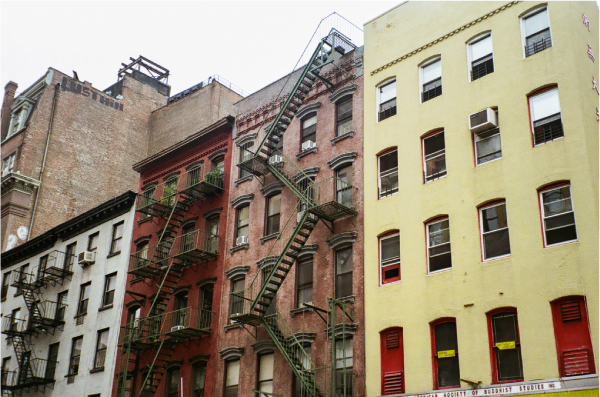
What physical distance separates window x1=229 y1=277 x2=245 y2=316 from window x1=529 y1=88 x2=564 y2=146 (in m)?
12.8

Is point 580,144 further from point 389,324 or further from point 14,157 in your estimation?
point 14,157

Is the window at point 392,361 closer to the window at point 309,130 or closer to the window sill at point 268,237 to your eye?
the window sill at point 268,237

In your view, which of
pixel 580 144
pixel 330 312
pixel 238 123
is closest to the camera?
pixel 580 144

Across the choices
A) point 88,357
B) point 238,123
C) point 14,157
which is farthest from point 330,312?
point 14,157

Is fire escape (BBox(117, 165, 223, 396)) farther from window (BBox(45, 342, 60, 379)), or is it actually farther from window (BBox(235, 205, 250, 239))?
window (BBox(45, 342, 60, 379))

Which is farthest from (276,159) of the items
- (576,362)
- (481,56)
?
(576,362)

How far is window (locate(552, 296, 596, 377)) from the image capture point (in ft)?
54.5

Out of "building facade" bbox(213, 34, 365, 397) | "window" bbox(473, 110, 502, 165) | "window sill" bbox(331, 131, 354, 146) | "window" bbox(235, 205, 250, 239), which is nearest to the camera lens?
"window" bbox(473, 110, 502, 165)

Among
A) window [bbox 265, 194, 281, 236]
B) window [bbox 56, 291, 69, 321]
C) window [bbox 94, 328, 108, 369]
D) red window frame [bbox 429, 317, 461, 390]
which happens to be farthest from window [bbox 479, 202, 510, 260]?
window [bbox 56, 291, 69, 321]

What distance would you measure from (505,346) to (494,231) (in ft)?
11.2

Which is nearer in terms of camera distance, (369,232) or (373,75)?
(369,232)

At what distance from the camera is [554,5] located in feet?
69.1

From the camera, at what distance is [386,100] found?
1003 inches

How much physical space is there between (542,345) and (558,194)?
4193 mm
